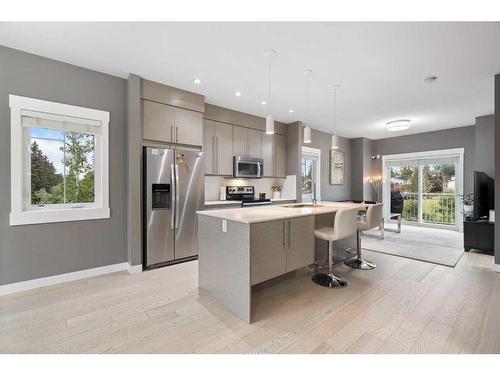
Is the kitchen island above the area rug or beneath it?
above

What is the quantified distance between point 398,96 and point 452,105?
127 cm

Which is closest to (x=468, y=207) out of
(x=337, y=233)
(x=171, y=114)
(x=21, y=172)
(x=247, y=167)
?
(x=337, y=233)

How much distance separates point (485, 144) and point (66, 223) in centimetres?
727

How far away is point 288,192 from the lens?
560cm

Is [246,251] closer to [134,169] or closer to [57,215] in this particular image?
[134,169]

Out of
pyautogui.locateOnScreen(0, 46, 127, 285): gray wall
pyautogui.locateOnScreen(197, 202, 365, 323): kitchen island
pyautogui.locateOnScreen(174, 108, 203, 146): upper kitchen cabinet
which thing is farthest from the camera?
pyautogui.locateOnScreen(174, 108, 203, 146): upper kitchen cabinet

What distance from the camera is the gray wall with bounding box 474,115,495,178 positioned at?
4.63 m

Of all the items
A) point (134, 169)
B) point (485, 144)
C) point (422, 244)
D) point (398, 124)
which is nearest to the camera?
point (134, 169)

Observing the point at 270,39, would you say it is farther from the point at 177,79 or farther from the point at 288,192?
the point at 288,192

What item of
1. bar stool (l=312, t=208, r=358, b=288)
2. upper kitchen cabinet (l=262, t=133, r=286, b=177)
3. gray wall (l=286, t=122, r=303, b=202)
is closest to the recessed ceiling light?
gray wall (l=286, t=122, r=303, b=202)

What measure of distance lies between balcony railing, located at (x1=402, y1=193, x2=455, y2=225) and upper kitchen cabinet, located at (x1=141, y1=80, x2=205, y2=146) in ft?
20.8

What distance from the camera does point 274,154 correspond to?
17.5 ft

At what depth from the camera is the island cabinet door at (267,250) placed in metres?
2.04

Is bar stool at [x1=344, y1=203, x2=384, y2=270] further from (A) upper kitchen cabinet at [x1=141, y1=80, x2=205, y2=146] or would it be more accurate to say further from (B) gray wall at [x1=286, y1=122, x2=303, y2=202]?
(A) upper kitchen cabinet at [x1=141, y1=80, x2=205, y2=146]
